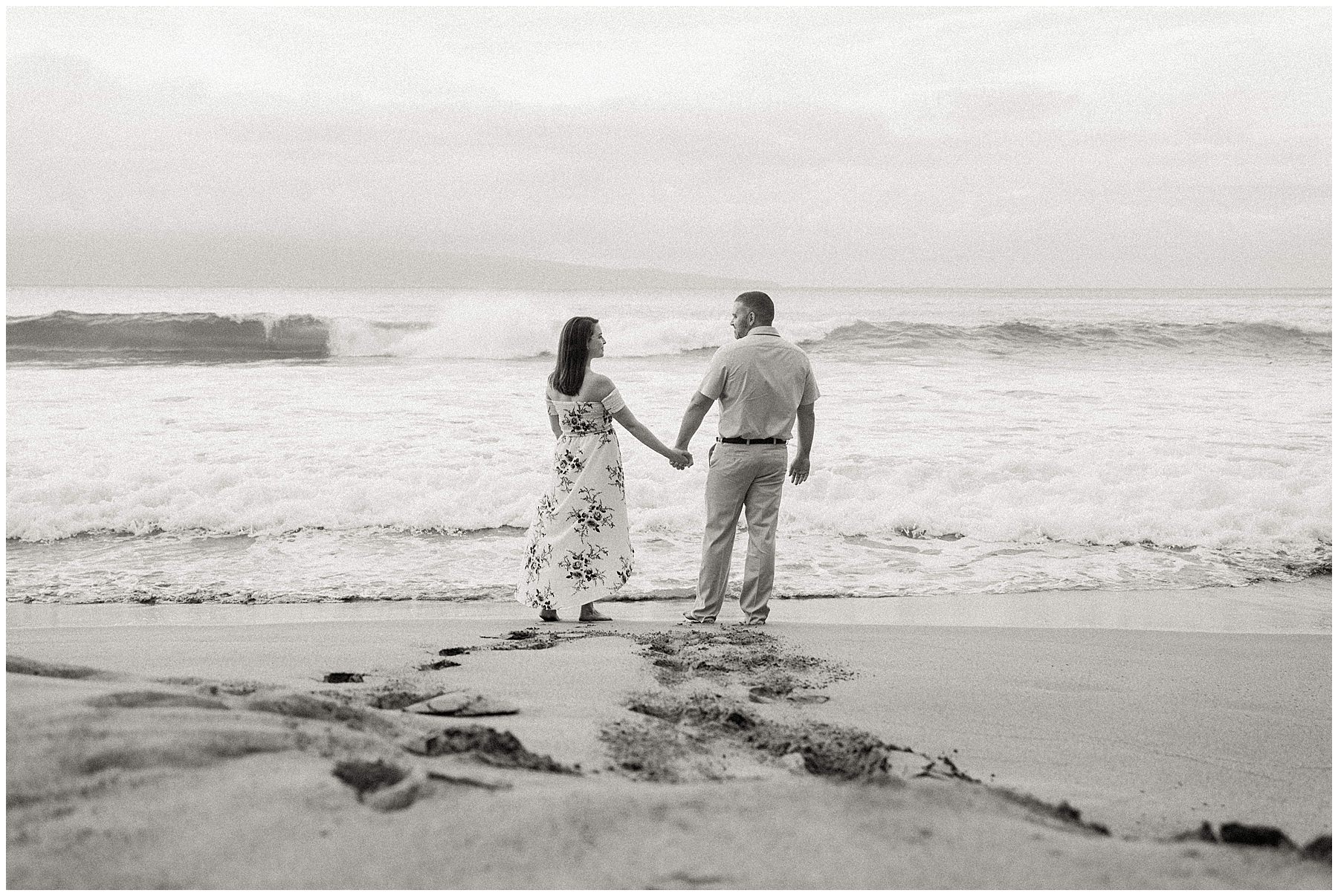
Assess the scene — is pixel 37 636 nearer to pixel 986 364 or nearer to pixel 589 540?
pixel 589 540

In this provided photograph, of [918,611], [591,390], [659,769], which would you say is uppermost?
[591,390]

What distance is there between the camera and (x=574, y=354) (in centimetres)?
550

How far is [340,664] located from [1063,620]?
13.3 ft

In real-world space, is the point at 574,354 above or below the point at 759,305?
below

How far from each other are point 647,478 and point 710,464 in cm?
372

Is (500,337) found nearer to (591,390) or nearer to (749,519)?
(591,390)

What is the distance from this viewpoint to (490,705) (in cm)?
337

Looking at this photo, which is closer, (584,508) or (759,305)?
(759,305)

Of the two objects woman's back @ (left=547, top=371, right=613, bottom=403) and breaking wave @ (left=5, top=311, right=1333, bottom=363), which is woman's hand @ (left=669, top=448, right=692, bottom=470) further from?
breaking wave @ (left=5, top=311, right=1333, bottom=363)

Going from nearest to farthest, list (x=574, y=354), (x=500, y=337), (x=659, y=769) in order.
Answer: (x=659, y=769), (x=574, y=354), (x=500, y=337)

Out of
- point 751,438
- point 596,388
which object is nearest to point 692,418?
point 751,438

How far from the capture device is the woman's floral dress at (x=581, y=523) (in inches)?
224

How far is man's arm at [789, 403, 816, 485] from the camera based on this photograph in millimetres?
5695

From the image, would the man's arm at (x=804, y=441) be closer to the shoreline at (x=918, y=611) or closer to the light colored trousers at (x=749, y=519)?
the light colored trousers at (x=749, y=519)
